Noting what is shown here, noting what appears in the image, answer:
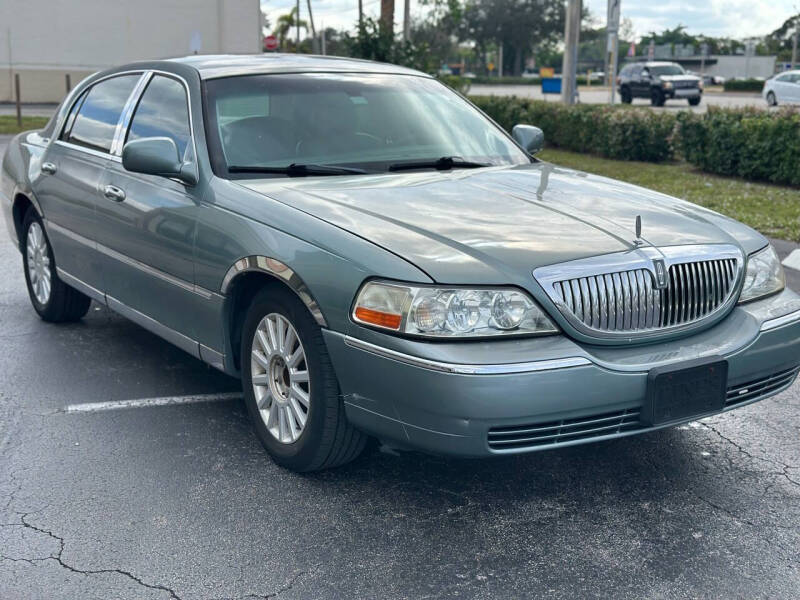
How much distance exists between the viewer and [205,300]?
173 inches

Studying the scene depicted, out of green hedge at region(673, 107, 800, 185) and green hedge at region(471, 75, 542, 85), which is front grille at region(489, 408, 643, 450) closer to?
green hedge at region(673, 107, 800, 185)

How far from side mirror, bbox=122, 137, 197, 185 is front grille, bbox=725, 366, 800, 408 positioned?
2434 millimetres

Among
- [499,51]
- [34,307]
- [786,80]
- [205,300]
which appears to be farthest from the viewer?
[499,51]

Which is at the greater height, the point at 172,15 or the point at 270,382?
the point at 172,15

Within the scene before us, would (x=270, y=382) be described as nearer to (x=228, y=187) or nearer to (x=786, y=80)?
(x=228, y=187)

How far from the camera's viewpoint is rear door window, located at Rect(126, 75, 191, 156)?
15.9 feet

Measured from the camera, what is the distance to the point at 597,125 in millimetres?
18109

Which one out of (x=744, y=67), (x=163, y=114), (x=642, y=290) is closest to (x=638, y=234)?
(x=642, y=290)

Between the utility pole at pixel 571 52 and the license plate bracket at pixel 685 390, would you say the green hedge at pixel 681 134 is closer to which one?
the utility pole at pixel 571 52

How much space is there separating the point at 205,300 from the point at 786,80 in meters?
33.8

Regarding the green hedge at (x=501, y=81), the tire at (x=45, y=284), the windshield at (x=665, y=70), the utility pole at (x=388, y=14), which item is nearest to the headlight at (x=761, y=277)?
the tire at (x=45, y=284)

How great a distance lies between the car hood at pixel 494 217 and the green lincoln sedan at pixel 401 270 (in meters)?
0.01

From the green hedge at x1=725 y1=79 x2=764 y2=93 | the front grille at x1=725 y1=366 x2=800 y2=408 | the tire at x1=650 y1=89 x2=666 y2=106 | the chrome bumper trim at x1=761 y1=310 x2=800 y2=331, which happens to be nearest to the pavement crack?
the front grille at x1=725 y1=366 x2=800 y2=408

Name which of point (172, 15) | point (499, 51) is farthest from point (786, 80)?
point (499, 51)
